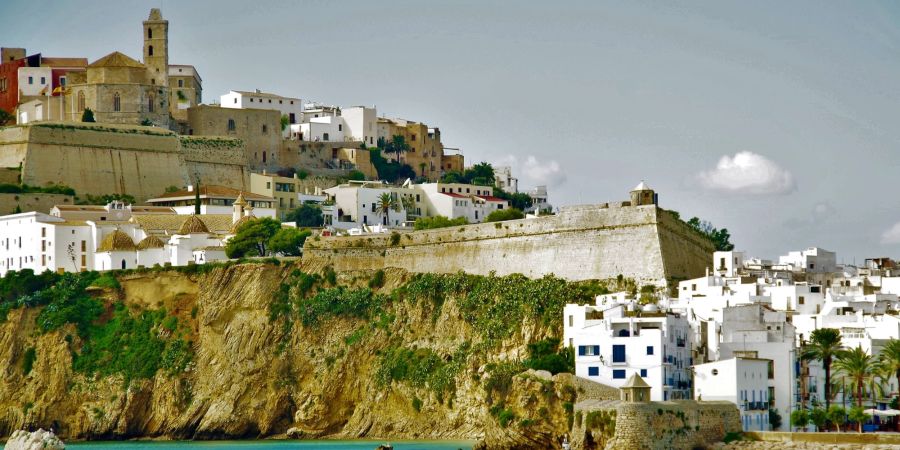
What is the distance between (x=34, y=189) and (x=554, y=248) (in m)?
32.1

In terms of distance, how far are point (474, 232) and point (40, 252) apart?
68.3 ft

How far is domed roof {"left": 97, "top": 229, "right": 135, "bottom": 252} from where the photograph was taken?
74.1 m

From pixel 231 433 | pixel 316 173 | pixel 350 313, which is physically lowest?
pixel 231 433

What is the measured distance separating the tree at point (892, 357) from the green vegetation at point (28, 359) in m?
34.9

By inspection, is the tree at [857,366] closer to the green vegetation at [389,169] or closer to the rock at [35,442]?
the rock at [35,442]

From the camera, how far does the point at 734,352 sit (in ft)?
172

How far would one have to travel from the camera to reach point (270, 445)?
61656mm

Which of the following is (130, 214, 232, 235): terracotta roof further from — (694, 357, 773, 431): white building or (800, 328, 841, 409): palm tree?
(800, 328, 841, 409): palm tree

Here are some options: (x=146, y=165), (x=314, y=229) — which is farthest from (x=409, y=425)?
(x=146, y=165)

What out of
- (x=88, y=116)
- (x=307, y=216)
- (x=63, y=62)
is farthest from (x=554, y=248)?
(x=63, y=62)

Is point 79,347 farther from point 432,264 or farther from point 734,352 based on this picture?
point 734,352

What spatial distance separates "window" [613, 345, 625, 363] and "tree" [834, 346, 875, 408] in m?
6.32

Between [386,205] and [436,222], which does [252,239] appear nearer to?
[436,222]

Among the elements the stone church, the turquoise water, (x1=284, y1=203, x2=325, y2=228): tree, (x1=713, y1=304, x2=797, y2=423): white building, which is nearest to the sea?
the turquoise water
